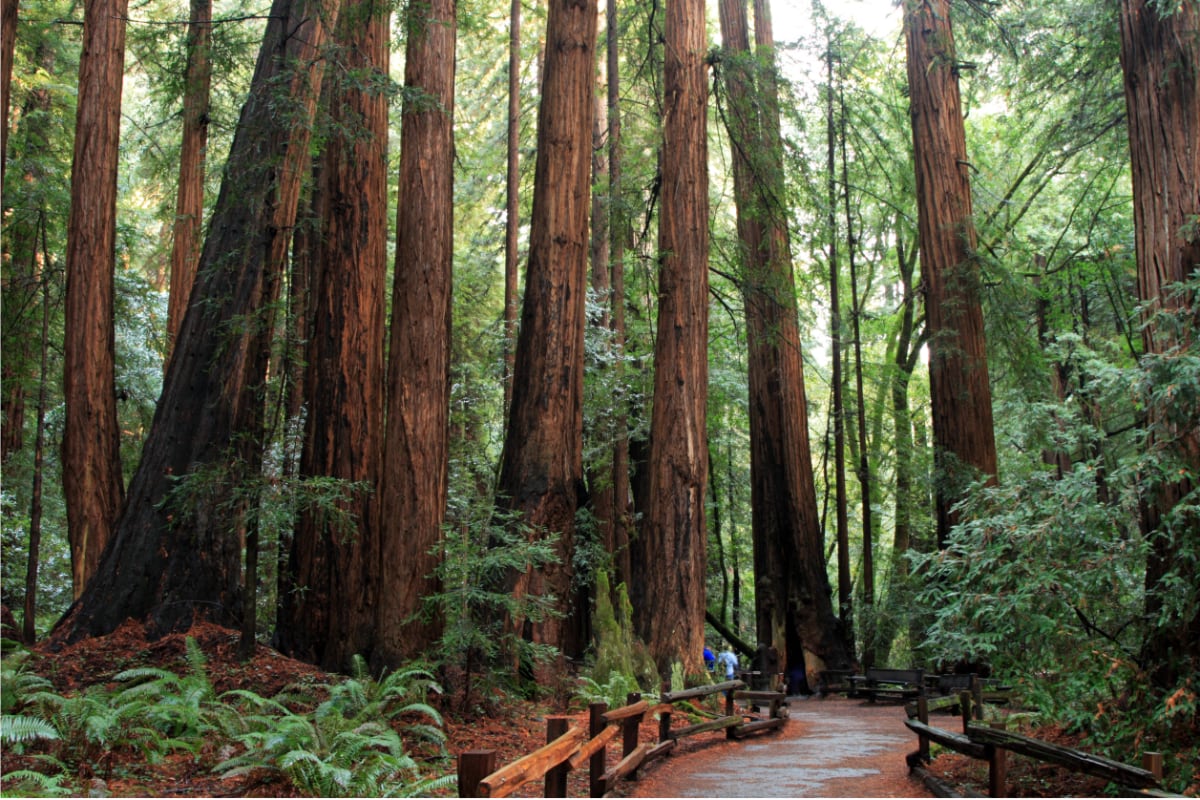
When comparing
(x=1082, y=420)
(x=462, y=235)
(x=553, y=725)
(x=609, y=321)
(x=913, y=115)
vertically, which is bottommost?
(x=553, y=725)

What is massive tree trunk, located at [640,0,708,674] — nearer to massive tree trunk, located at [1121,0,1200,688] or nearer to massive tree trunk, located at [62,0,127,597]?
massive tree trunk, located at [1121,0,1200,688]

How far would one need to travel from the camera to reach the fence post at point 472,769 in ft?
15.7

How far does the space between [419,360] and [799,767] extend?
19.8 feet

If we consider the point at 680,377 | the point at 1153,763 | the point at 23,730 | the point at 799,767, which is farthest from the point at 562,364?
the point at 1153,763

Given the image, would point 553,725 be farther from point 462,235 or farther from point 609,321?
point 462,235

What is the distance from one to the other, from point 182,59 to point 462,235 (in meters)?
18.6

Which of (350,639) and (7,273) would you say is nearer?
(350,639)

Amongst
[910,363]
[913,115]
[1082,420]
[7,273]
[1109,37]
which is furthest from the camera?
[910,363]

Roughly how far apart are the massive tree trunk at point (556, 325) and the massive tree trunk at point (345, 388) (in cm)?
177

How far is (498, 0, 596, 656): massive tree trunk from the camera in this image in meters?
11.7

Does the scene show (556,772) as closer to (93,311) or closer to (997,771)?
(997,771)

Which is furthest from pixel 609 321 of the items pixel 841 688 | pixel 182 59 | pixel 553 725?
pixel 553 725

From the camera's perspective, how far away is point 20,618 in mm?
17812

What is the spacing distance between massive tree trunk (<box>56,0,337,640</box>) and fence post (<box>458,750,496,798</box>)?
581cm
